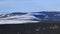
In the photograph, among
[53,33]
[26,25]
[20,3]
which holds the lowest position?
[53,33]

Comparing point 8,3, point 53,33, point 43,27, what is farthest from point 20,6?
point 53,33

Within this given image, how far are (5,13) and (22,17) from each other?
0.20 metres

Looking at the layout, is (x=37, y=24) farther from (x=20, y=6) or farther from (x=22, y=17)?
(x=20, y=6)

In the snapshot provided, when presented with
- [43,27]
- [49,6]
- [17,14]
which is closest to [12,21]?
[17,14]

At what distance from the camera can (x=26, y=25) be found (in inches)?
41.7

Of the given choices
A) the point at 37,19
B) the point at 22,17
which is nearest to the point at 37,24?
the point at 37,19

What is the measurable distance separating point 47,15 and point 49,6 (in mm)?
112

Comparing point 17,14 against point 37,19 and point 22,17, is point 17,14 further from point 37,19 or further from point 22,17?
point 37,19

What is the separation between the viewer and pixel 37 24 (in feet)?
3.44

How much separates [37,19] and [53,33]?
0.24 meters

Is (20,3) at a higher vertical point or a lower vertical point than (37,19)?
higher

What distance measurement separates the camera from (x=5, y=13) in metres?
1.09

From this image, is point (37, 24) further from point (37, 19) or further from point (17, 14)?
point (17, 14)

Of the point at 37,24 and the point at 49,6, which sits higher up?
the point at 49,6
